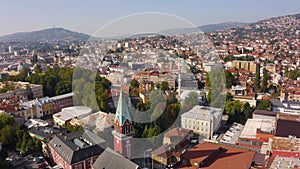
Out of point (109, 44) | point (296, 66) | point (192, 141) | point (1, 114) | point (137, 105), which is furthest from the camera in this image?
point (296, 66)

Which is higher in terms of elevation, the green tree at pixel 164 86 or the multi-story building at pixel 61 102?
the green tree at pixel 164 86

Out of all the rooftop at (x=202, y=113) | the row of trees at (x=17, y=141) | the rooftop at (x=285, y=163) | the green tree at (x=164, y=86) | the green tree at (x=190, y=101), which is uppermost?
the green tree at (x=164, y=86)

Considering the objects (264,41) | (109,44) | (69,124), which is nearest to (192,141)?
(69,124)

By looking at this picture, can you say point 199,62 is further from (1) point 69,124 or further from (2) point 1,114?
(2) point 1,114

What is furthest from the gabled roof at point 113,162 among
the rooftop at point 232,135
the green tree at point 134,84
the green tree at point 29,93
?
the green tree at point 29,93

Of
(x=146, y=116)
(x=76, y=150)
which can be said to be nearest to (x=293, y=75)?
(x=146, y=116)

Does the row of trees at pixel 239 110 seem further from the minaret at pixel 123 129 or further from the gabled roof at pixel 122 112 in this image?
the gabled roof at pixel 122 112
